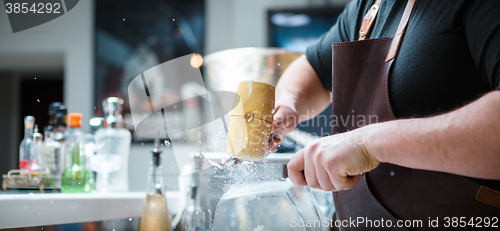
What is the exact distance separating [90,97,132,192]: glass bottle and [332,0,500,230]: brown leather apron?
79 cm

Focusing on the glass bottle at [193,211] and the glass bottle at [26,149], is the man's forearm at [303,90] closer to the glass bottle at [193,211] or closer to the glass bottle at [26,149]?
the glass bottle at [193,211]

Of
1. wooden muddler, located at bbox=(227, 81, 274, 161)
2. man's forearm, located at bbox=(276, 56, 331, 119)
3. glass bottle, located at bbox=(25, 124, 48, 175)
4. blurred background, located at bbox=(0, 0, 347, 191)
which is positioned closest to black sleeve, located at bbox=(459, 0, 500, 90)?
wooden muddler, located at bbox=(227, 81, 274, 161)

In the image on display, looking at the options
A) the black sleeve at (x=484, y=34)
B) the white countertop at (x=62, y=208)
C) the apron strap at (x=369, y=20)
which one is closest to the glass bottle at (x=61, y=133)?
the white countertop at (x=62, y=208)

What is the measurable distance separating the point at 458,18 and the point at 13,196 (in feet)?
3.59

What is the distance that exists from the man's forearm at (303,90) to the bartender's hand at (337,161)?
34 centimetres

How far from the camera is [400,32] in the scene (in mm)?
643

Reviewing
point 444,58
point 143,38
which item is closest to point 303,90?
point 444,58

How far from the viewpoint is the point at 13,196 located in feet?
2.81

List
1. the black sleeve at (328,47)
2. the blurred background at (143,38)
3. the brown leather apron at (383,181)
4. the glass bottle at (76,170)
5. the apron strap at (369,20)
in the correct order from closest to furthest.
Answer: the brown leather apron at (383,181)
the apron strap at (369,20)
the black sleeve at (328,47)
the glass bottle at (76,170)
the blurred background at (143,38)

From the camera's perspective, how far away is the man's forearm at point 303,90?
0.92m

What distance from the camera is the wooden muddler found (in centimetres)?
61

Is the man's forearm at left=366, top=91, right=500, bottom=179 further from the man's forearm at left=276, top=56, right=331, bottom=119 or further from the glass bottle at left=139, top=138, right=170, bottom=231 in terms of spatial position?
the glass bottle at left=139, top=138, right=170, bottom=231

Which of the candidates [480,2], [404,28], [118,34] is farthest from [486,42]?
[118,34]

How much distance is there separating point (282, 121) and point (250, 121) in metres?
0.21
